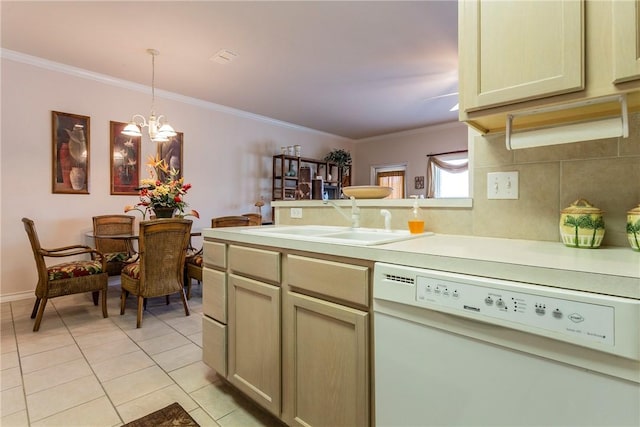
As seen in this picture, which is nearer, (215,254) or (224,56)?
(215,254)

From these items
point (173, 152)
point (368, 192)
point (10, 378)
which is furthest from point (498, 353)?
point (173, 152)

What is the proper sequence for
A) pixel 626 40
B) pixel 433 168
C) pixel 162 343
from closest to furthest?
pixel 626 40
pixel 162 343
pixel 433 168

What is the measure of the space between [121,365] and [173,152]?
10.1 feet

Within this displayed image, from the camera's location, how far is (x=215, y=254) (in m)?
1.71

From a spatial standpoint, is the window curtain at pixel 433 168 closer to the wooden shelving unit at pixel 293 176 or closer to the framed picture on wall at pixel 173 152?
the wooden shelving unit at pixel 293 176

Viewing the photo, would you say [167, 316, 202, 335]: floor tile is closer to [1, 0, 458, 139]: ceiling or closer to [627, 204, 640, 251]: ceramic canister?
[1, 0, 458, 139]: ceiling

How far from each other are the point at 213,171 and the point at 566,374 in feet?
15.8

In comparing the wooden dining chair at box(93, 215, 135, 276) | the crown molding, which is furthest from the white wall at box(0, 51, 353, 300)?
the wooden dining chair at box(93, 215, 135, 276)

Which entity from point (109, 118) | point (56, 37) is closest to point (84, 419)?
point (56, 37)

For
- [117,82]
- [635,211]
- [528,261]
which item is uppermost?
[117,82]

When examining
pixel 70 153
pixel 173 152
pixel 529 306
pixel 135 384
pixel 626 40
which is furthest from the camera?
pixel 173 152

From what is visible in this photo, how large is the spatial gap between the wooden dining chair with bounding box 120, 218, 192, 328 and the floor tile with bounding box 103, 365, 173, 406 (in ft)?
2.75

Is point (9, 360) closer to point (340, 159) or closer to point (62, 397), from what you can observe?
point (62, 397)

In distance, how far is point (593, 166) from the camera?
3.66ft
